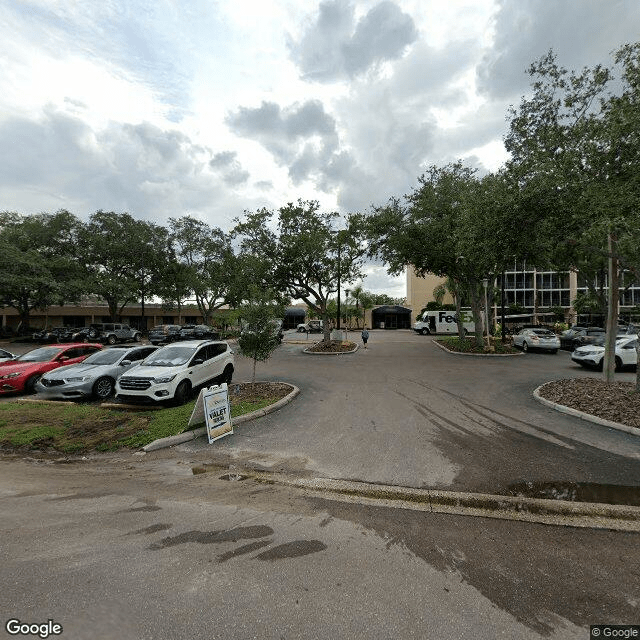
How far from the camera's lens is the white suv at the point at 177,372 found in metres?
8.93

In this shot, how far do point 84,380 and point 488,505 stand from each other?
10.4m

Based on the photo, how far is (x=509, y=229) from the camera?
10211 mm

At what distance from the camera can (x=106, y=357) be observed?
11.4 metres

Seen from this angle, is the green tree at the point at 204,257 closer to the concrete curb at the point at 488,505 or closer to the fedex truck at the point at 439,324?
the fedex truck at the point at 439,324

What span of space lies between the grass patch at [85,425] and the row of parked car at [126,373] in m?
0.54

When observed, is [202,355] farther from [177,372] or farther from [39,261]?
Result: [39,261]

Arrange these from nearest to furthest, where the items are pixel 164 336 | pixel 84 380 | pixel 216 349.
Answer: pixel 84 380
pixel 216 349
pixel 164 336

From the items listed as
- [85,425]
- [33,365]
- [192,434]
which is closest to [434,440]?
[192,434]

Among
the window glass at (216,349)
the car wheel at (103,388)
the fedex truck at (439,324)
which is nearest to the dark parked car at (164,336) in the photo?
the window glass at (216,349)

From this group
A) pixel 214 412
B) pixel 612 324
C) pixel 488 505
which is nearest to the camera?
pixel 488 505

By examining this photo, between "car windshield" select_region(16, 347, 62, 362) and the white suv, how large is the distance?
184 inches

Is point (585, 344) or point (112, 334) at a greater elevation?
point (112, 334)

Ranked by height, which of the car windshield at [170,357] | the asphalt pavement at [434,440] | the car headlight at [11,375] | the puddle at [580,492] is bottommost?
the asphalt pavement at [434,440]

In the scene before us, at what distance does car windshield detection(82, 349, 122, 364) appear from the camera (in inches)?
438
